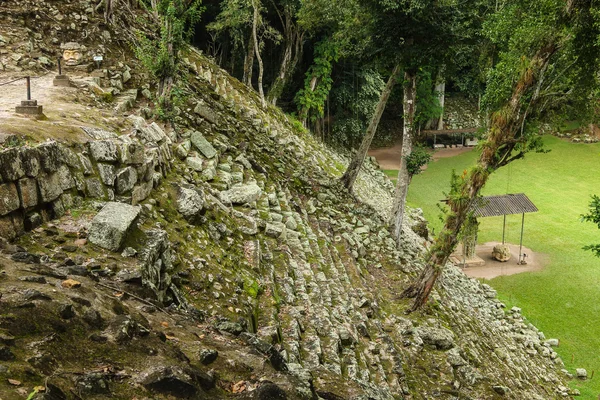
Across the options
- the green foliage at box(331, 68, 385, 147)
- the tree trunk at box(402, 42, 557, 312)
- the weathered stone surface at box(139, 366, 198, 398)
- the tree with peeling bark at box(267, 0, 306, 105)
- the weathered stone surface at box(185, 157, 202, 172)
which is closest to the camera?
the weathered stone surface at box(139, 366, 198, 398)

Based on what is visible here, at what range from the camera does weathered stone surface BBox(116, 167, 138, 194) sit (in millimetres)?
9273

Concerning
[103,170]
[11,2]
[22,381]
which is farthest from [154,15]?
[22,381]

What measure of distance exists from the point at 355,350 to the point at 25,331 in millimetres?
7019

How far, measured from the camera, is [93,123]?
436 inches

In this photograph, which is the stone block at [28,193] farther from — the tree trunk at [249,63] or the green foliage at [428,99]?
the green foliage at [428,99]

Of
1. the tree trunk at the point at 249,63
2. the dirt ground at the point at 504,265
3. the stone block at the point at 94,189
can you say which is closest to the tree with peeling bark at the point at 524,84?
the stone block at the point at 94,189

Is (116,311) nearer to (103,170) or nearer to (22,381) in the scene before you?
(22,381)

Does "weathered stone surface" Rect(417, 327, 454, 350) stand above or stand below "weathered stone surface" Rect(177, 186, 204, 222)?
below

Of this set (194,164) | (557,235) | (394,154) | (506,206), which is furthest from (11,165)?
(394,154)

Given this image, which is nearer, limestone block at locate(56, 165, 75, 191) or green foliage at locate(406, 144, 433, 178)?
limestone block at locate(56, 165, 75, 191)

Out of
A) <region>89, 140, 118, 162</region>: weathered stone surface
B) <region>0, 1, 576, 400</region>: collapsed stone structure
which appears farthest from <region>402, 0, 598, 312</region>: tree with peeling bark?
<region>89, 140, 118, 162</region>: weathered stone surface

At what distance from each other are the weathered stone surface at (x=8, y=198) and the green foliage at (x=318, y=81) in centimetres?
2629

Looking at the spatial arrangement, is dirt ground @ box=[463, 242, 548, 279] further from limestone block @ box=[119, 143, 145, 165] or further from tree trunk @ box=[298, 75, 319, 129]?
limestone block @ box=[119, 143, 145, 165]

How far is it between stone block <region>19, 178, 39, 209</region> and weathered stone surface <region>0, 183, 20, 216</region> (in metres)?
0.08
